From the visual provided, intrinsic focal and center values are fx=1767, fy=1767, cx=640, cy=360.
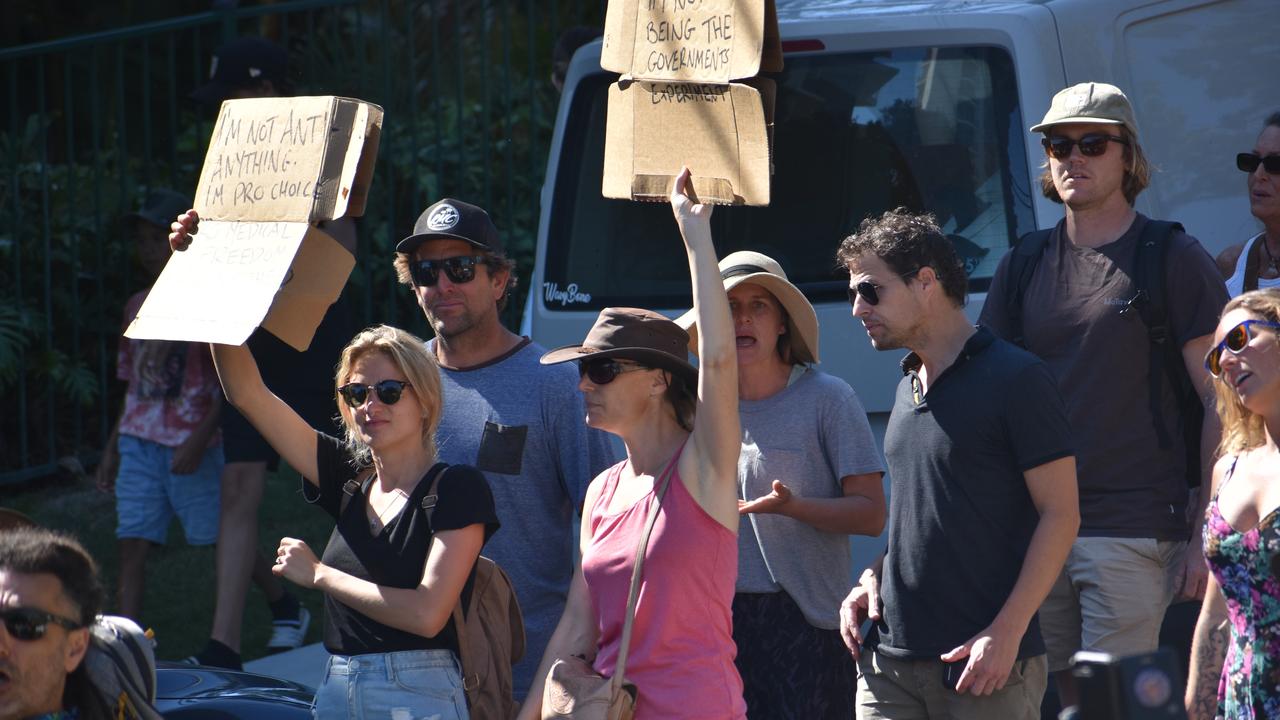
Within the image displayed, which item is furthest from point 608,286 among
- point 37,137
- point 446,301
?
point 37,137

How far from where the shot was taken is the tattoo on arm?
3.76m

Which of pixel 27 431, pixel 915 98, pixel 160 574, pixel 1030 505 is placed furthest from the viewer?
pixel 27 431

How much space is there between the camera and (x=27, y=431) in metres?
9.26

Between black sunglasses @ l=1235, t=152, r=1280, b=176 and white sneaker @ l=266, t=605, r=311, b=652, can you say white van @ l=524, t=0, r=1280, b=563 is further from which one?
white sneaker @ l=266, t=605, r=311, b=652

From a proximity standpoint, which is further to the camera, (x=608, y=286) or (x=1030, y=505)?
(x=608, y=286)

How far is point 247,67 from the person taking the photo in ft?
21.4

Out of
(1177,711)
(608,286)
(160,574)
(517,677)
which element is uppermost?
(1177,711)

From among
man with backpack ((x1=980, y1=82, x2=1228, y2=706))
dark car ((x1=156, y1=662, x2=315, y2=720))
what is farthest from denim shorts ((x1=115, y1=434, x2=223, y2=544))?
man with backpack ((x1=980, y1=82, x2=1228, y2=706))

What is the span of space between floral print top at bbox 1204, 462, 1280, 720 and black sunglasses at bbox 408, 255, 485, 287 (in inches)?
74.5

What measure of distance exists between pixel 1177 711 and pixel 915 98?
369 centimetres

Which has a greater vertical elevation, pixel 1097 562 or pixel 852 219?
pixel 852 219

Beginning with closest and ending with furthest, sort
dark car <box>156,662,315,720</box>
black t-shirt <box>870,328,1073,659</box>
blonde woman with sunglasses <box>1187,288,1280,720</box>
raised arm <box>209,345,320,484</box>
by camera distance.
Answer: blonde woman with sunglasses <box>1187,288,1280,720</box> < black t-shirt <box>870,328,1073,659</box> < raised arm <box>209,345,320,484</box> < dark car <box>156,662,315,720</box>

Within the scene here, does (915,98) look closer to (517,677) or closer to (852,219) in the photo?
(852,219)

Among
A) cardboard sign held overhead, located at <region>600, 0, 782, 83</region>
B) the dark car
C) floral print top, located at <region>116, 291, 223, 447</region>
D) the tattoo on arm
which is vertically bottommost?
floral print top, located at <region>116, 291, 223, 447</region>
